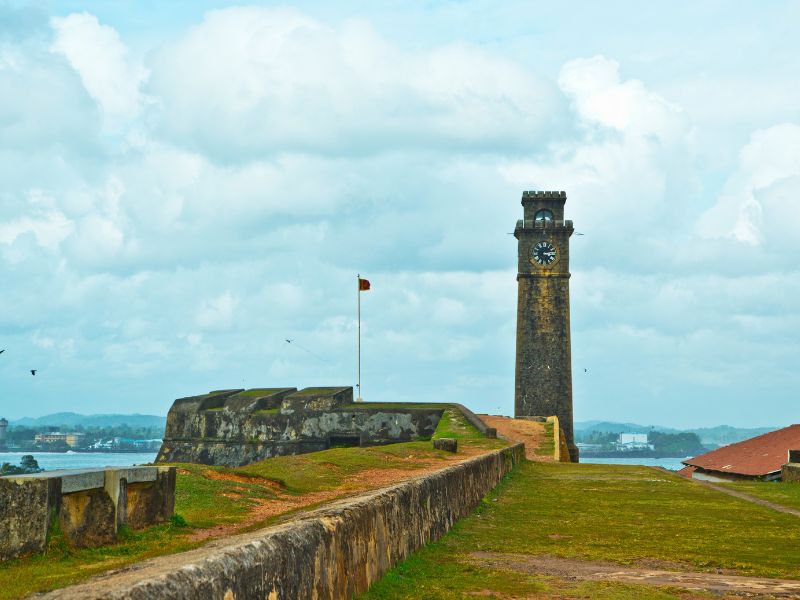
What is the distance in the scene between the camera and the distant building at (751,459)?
29856 millimetres

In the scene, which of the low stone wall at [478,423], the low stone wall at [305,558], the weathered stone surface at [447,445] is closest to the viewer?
the low stone wall at [305,558]

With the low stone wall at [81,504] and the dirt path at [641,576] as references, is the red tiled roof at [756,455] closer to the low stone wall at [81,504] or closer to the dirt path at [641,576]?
the dirt path at [641,576]

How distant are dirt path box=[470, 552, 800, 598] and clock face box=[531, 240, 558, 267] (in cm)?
5359

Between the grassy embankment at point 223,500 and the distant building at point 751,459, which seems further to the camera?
the distant building at point 751,459

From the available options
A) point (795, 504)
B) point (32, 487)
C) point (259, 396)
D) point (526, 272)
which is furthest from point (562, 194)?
point (32, 487)

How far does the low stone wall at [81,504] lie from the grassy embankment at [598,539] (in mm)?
3029

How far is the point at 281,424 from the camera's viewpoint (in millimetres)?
46656

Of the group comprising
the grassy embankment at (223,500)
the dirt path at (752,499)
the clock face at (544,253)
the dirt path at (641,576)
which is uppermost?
the clock face at (544,253)

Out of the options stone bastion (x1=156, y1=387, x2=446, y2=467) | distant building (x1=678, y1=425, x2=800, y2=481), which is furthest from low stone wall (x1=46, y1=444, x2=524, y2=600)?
stone bastion (x1=156, y1=387, x2=446, y2=467)

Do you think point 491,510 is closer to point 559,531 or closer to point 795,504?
point 559,531

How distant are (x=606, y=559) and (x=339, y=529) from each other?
452 cm

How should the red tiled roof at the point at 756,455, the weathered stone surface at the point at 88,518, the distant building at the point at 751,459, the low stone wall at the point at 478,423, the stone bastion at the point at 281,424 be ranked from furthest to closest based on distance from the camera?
1. the stone bastion at the point at 281,424
2. the low stone wall at the point at 478,423
3. the red tiled roof at the point at 756,455
4. the distant building at the point at 751,459
5. the weathered stone surface at the point at 88,518

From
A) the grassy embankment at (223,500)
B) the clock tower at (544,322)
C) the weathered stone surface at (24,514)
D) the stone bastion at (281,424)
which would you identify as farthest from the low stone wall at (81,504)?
the clock tower at (544,322)

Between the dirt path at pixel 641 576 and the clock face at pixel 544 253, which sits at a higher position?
the clock face at pixel 544 253
